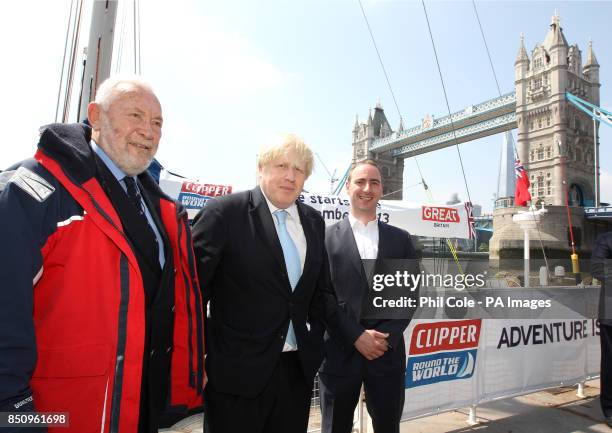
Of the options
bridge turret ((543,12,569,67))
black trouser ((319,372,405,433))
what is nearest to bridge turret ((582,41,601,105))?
bridge turret ((543,12,569,67))

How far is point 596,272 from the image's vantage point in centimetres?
376

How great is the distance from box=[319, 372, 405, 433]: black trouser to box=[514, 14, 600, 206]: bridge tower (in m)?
53.4

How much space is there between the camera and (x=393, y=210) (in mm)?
8930

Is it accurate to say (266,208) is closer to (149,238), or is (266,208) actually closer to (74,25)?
(149,238)

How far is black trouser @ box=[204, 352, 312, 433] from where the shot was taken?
5.65ft

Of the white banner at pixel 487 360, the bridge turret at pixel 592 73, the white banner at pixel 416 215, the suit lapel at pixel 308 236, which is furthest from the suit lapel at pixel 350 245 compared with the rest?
the bridge turret at pixel 592 73

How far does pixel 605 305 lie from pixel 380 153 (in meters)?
80.4

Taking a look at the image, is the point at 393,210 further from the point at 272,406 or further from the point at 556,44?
the point at 556,44

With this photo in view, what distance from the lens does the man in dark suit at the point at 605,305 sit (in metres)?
3.65

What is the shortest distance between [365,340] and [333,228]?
82 cm
